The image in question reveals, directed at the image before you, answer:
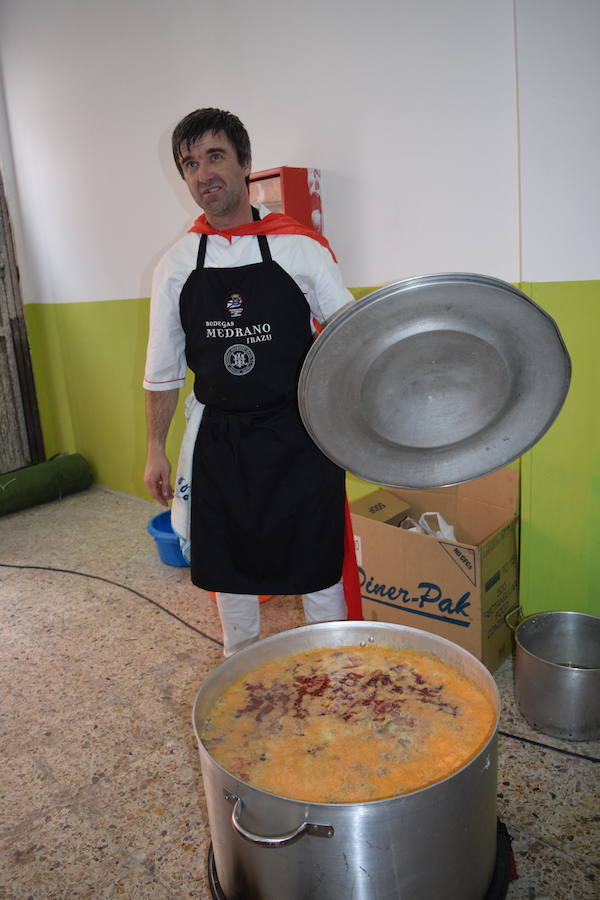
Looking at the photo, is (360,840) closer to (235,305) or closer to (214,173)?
(235,305)

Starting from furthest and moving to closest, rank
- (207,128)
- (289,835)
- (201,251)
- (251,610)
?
1. (251,610)
2. (201,251)
3. (207,128)
4. (289,835)

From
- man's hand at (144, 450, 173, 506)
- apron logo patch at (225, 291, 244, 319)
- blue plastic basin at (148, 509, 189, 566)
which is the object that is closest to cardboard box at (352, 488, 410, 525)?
man's hand at (144, 450, 173, 506)

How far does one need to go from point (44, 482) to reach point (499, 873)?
3.46 metres

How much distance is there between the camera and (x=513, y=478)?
221 centimetres

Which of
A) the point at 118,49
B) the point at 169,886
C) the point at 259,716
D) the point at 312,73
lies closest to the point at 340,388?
the point at 259,716

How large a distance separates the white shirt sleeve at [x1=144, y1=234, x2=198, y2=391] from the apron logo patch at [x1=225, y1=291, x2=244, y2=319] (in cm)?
16

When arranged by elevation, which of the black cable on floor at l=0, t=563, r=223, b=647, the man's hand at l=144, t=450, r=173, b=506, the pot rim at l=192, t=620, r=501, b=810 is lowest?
the black cable on floor at l=0, t=563, r=223, b=647

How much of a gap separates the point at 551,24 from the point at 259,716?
1.83m

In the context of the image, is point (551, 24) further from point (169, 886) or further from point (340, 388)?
point (169, 886)

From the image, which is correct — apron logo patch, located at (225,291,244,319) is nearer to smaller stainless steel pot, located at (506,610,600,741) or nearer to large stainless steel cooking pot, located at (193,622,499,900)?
large stainless steel cooking pot, located at (193,622,499,900)

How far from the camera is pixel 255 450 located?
1802mm

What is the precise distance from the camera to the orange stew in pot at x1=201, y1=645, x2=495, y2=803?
1.17m

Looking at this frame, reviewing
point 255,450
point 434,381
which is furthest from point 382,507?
point 434,381

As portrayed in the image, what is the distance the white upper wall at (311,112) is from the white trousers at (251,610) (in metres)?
1.09
